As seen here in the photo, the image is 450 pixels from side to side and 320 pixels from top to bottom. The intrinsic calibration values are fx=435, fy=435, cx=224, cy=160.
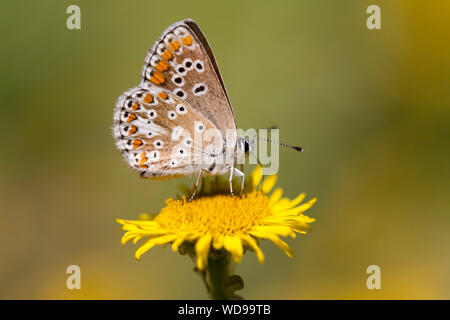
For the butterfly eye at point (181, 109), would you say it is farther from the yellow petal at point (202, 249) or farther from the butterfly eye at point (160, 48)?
the yellow petal at point (202, 249)

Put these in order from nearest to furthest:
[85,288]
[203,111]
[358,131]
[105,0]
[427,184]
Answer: [203,111], [85,288], [427,184], [358,131], [105,0]

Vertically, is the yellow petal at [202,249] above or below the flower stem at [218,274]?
above

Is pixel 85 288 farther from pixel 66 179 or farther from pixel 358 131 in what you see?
pixel 358 131

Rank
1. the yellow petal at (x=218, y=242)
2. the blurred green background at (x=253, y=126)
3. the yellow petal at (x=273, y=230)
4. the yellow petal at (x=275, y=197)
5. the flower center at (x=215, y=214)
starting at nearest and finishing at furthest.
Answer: the yellow petal at (x=218, y=242) < the yellow petal at (x=273, y=230) < the flower center at (x=215, y=214) < the yellow petal at (x=275, y=197) < the blurred green background at (x=253, y=126)

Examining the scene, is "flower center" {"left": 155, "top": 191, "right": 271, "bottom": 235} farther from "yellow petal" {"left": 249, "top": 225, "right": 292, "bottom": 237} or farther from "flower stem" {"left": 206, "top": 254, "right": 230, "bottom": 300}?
"flower stem" {"left": 206, "top": 254, "right": 230, "bottom": 300}

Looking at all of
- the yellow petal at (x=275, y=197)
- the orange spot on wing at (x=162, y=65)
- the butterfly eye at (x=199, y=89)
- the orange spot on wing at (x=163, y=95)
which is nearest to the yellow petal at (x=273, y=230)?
the yellow petal at (x=275, y=197)

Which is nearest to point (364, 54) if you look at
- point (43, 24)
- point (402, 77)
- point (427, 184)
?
point (402, 77)

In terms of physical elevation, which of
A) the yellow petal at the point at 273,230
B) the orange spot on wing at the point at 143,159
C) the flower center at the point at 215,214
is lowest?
the yellow petal at the point at 273,230
